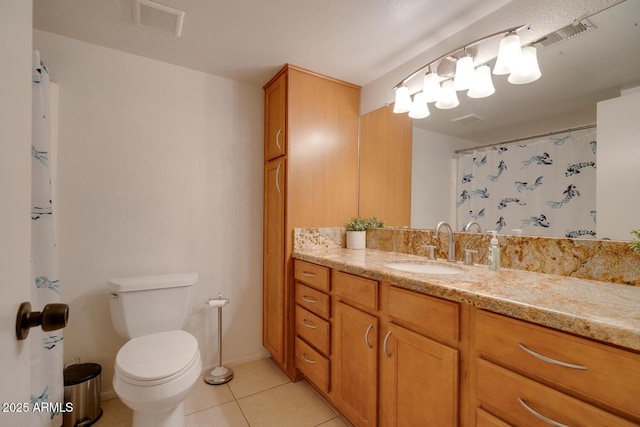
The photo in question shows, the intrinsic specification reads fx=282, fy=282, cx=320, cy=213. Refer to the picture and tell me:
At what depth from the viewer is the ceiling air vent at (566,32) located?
1217mm

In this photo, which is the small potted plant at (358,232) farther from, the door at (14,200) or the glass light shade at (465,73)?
the door at (14,200)

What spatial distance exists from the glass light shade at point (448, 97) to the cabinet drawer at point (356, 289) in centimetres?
120

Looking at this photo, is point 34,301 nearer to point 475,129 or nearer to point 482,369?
point 482,369

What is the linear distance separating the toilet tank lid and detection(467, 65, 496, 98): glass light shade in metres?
2.07

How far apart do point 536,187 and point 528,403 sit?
3.30ft

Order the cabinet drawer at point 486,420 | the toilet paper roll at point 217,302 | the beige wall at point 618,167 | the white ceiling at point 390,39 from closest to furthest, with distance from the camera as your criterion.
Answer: the cabinet drawer at point 486,420 → the beige wall at point 618,167 → the white ceiling at point 390,39 → the toilet paper roll at point 217,302

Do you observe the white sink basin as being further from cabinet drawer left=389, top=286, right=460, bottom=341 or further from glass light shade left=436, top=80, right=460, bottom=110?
glass light shade left=436, top=80, right=460, bottom=110

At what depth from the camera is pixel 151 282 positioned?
1729mm

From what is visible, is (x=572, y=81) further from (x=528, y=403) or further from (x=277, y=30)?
(x=277, y=30)

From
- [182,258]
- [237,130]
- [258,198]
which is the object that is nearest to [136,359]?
[182,258]

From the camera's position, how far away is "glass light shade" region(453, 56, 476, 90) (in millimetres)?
1535

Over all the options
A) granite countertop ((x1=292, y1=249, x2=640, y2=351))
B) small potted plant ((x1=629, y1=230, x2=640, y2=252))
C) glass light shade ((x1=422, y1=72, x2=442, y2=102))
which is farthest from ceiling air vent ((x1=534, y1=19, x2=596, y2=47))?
granite countertop ((x1=292, y1=249, x2=640, y2=351))

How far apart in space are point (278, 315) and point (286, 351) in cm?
25

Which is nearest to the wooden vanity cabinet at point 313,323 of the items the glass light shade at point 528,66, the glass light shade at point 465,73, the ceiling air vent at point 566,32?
the glass light shade at point 465,73
